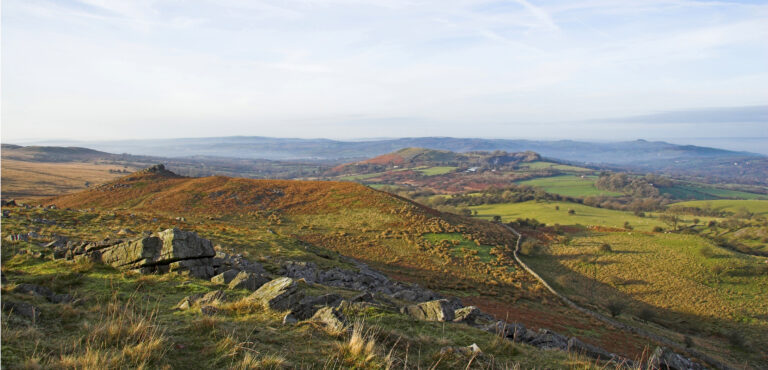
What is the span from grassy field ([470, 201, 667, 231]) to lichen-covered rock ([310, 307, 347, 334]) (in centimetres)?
5969

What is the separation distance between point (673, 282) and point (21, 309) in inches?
1554

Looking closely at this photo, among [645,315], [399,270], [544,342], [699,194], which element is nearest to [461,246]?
[399,270]

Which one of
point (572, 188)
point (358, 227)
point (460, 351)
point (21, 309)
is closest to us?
point (21, 309)

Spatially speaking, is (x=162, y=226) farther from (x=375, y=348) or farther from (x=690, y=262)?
(x=690, y=262)

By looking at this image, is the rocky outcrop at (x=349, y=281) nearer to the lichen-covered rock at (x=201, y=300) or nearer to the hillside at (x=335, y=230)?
the hillside at (x=335, y=230)

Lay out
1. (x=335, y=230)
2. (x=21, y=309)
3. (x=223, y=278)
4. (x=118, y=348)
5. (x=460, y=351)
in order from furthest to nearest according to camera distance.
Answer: (x=335, y=230) → (x=223, y=278) → (x=460, y=351) → (x=21, y=309) → (x=118, y=348)

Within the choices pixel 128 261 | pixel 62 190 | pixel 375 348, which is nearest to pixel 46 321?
pixel 128 261

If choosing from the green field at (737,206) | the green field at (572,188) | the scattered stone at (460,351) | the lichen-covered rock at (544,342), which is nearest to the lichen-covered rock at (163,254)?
the scattered stone at (460,351)

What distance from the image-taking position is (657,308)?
25.9 metres

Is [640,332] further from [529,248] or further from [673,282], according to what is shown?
[529,248]

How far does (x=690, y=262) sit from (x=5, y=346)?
4456 centimetres

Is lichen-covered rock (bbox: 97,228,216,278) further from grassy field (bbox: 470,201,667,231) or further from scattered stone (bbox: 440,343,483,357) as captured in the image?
grassy field (bbox: 470,201,667,231)

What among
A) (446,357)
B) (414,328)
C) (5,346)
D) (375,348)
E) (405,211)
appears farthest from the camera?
(405,211)

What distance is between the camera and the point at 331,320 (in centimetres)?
613
